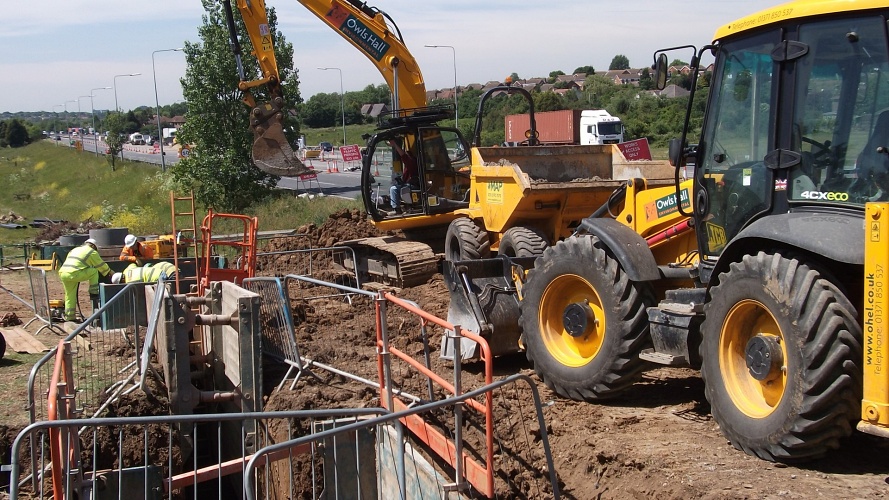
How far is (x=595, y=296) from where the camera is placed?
22.8 feet

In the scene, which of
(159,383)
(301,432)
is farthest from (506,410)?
(159,383)

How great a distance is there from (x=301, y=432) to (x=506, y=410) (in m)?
2.46

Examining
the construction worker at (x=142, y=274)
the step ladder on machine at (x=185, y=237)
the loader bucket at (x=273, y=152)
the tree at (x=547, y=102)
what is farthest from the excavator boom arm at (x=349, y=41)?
the tree at (x=547, y=102)

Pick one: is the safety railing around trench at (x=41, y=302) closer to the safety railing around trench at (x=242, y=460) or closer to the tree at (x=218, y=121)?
the safety railing around trench at (x=242, y=460)

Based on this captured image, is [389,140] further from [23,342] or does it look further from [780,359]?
[780,359]

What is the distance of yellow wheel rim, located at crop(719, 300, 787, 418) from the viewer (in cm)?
517

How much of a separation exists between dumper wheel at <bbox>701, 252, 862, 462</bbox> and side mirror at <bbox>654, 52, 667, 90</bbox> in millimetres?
1572

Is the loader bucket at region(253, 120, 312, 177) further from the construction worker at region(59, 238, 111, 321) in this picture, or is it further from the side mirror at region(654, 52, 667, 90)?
the side mirror at region(654, 52, 667, 90)

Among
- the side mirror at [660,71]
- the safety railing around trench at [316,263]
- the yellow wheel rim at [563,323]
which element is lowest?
the safety railing around trench at [316,263]

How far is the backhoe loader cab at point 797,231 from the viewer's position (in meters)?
4.64

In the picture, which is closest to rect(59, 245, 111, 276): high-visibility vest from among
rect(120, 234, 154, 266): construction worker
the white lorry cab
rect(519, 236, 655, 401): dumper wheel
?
rect(120, 234, 154, 266): construction worker

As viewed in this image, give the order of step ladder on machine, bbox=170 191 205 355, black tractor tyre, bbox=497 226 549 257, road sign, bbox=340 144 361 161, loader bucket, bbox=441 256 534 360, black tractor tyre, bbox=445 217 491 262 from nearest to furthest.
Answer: loader bucket, bbox=441 256 534 360, black tractor tyre, bbox=497 226 549 257, step ladder on machine, bbox=170 191 205 355, black tractor tyre, bbox=445 217 491 262, road sign, bbox=340 144 361 161

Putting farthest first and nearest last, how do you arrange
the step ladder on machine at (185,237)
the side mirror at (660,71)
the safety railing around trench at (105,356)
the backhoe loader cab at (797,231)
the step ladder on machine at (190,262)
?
the step ladder on machine at (185,237), the step ladder on machine at (190,262), the safety railing around trench at (105,356), the side mirror at (660,71), the backhoe loader cab at (797,231)

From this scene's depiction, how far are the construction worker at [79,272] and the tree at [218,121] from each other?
15.1 meters
